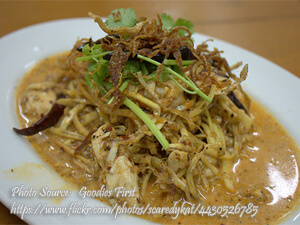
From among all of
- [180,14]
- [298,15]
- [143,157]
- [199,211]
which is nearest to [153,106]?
[143,157]

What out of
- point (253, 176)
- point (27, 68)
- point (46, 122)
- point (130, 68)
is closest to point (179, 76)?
point (130, 68)

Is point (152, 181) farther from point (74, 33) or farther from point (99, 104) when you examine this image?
point (74, 33)

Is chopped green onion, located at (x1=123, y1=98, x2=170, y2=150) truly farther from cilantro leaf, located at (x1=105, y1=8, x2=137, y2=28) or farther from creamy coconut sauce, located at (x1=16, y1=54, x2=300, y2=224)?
cilantro leaf, located at (x1=105, y1=8, x2=137, y2=28)

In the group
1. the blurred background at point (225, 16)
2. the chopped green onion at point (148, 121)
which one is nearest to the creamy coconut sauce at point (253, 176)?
the chopped green onion at point (148, 121)

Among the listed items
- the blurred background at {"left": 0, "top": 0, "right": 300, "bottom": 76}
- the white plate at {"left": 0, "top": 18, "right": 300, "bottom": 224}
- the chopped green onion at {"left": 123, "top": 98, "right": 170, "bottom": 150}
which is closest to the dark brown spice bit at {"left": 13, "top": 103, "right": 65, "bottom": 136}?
the white plate at {"left": 0, "top": 18, "right": 300, "bottom": 224}

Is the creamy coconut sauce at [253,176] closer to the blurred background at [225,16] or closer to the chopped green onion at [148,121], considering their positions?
the chopped green onion at [148,121]
